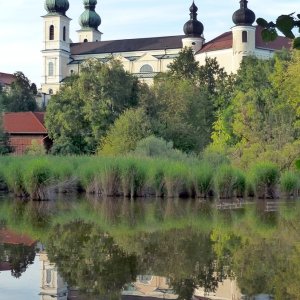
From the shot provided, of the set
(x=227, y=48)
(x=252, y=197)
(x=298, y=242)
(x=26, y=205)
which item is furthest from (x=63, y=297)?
(x=227, y=48)

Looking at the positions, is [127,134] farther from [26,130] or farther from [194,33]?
[194,33]

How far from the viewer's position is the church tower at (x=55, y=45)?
99438 mm

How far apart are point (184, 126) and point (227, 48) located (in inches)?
1807

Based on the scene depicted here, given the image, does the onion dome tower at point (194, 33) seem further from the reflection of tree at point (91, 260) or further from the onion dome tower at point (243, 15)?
the reflection of tree at point (91, 260)

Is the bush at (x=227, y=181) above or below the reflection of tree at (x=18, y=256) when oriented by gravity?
above

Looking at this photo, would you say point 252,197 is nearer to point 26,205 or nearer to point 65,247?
point 26,205

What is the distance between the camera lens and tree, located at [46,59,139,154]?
1713 inches

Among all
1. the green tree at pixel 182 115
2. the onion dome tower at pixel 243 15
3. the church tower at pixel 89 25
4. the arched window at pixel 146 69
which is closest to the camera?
the green tree at pixel 182 115

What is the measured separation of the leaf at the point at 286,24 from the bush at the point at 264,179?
932 inches

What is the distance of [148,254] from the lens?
1203cm

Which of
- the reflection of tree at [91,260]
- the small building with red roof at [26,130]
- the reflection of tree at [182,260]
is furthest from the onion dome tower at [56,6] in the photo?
the reflection of tree at [182,260]

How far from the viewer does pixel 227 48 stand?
8556cm

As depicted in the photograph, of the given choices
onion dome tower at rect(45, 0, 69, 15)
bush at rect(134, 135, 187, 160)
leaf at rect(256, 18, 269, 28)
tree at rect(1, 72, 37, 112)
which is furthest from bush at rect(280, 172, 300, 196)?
onion dome tower at rect(45, 0, 69, 15)

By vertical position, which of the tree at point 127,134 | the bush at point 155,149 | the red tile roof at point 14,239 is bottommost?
the red tile roof at point 14,239
